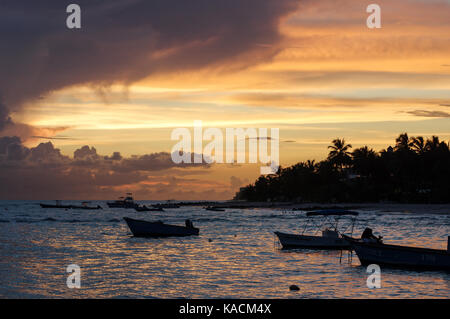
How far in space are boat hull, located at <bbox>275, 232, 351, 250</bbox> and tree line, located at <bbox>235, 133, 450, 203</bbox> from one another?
3107 inches

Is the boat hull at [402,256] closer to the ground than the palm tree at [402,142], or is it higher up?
closer to the ground

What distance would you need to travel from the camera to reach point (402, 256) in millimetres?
30906

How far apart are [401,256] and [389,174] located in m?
112

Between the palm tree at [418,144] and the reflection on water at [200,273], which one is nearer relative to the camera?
the reflection on water at [200,273]

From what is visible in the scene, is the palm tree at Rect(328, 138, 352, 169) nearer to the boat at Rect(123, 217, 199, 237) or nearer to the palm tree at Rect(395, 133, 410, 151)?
the palm tree at Rect(395, 133, 410, 151)

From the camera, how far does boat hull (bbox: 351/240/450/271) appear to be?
29672 millimetres

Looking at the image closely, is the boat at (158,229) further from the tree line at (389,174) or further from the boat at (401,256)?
the tree line at (389,174)

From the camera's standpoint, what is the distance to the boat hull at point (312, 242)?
4234cm

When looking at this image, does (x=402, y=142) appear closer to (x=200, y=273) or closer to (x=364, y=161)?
(x=364, y=161)

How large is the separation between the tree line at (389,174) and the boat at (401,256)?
8817 cm

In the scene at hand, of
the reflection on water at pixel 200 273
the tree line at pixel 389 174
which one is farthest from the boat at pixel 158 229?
the tree line at pixel 389 174

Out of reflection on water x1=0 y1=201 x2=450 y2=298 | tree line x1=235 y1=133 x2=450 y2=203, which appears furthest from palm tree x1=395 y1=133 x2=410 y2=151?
reflection on water x1=0 y1=201 x2=450 y2=298
